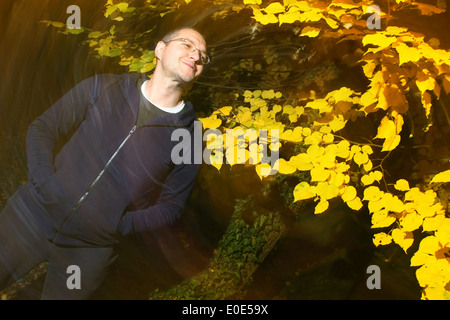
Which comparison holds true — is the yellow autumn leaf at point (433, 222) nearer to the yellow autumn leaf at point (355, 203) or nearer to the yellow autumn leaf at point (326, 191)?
the yellow autumn leaf at point (355, 203)

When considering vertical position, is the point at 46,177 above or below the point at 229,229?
above

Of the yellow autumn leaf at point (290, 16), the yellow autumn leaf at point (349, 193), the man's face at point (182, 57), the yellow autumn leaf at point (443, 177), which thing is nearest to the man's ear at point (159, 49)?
the man's face at point (182, 57)

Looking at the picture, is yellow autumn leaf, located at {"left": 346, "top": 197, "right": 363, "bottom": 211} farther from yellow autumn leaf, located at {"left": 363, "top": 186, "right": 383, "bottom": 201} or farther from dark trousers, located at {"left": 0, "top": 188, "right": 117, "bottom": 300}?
dark trousers, located at {"left": 0, "top": 188, "right": 117, "bottom": 300}

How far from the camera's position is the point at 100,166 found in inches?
57.5

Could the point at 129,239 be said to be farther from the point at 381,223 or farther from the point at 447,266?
the point at 447,266

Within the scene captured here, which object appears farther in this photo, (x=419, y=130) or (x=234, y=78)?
(x=419, y=130)

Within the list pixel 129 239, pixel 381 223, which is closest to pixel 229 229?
pixel 129 239

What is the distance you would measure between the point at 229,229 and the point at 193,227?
212mm

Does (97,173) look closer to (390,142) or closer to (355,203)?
(355,203)

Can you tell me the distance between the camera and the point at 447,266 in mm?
1477

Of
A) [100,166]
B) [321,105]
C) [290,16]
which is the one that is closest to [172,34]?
[290,16]

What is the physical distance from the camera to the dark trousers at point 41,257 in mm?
1434

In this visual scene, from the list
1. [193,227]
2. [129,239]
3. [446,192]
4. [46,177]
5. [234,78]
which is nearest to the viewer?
[46,177]

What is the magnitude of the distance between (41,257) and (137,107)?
31.2 inches
